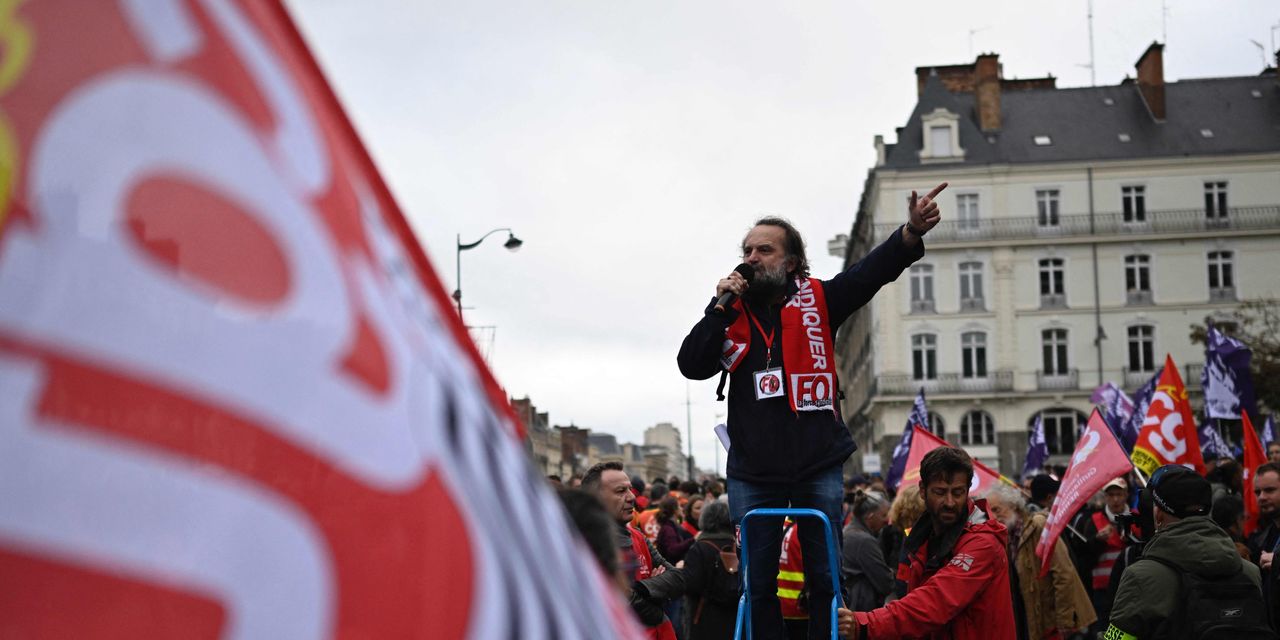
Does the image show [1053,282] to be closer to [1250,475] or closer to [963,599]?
[1250,475]

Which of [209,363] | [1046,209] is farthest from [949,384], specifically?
[209,363]

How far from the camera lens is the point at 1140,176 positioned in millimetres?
58156

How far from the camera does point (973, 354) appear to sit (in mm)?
58625

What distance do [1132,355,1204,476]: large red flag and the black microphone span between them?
838cm

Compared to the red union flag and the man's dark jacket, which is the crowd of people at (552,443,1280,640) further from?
the red union flag

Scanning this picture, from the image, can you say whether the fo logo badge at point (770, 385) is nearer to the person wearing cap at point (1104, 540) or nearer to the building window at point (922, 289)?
the person wearing cap at point (1104, 540)

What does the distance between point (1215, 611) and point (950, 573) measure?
135cm

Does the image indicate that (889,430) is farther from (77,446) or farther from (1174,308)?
(77,446)

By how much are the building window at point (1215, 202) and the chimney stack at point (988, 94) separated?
9234 millimetres

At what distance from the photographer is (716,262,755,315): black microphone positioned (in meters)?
4.43

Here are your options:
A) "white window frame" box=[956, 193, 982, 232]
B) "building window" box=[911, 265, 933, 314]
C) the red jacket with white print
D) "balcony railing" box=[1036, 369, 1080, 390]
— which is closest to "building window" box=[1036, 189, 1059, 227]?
"white window frame" box=[956, 193, 982, 232]

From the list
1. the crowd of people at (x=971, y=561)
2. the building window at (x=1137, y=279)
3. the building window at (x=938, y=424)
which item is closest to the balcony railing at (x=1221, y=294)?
the building window at (x=1137, y=279)

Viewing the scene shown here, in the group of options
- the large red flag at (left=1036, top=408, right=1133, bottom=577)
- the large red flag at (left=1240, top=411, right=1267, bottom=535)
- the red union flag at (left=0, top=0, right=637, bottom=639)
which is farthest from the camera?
the large red flag at (left=1240, top=411, right=1267, bottom=535)

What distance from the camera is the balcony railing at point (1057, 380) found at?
57.8 meters
